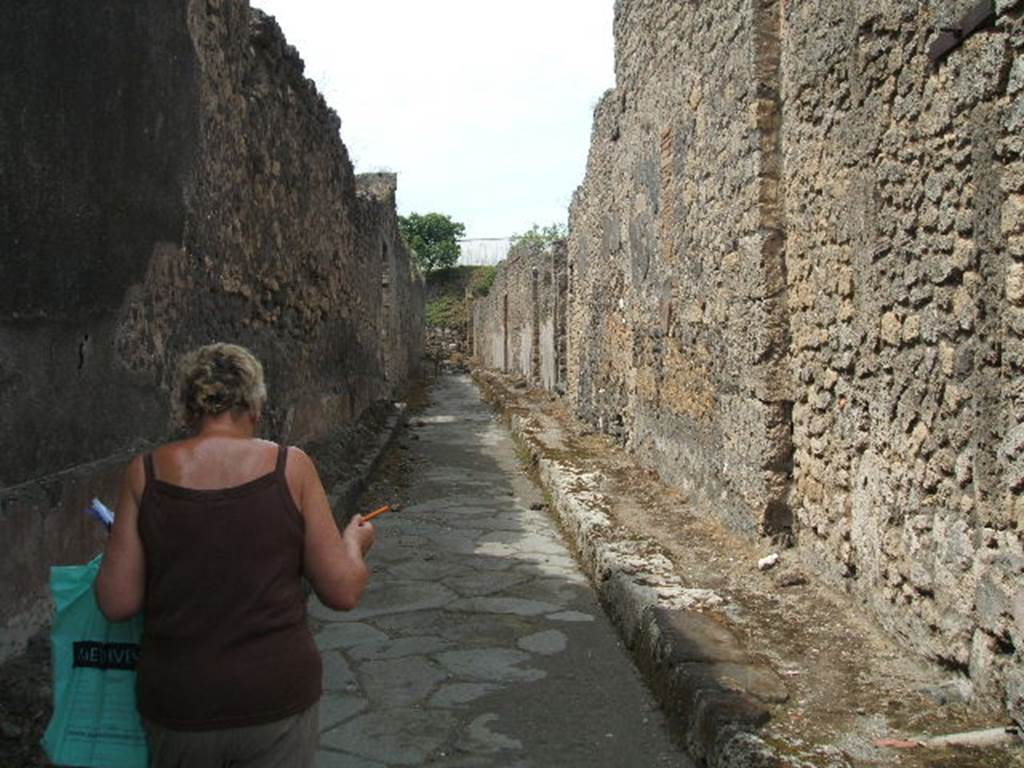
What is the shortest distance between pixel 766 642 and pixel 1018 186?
5.30 feet

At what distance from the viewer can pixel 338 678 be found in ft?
11.7

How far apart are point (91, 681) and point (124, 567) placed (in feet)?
0.72

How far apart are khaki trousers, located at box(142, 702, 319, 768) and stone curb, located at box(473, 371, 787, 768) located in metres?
1.13

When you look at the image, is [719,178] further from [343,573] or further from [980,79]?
[343,573]

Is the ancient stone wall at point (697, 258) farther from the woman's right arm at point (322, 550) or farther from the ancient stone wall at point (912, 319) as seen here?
the woman's right arm at point (322, 550)

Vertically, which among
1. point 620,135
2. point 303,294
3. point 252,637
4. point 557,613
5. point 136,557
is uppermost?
point 620,135

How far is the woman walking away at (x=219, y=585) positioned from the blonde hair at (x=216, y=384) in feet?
0.04

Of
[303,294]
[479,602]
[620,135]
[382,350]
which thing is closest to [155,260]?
[479,602]

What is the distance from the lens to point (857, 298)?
3590 millimetres

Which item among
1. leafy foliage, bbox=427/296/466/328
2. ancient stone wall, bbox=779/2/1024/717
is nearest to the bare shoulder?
ancient stone wall, bbox=779/2/1024/717

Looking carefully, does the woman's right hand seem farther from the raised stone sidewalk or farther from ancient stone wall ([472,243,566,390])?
ancient stone wall ([472,243,566,390])

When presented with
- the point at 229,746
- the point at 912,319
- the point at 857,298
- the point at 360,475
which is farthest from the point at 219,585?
the point at 360,475

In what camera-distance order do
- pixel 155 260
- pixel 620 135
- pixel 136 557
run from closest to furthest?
pixel 136 557
pixel 155 260
pixel 620 135

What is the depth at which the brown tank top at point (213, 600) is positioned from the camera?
1.74m
